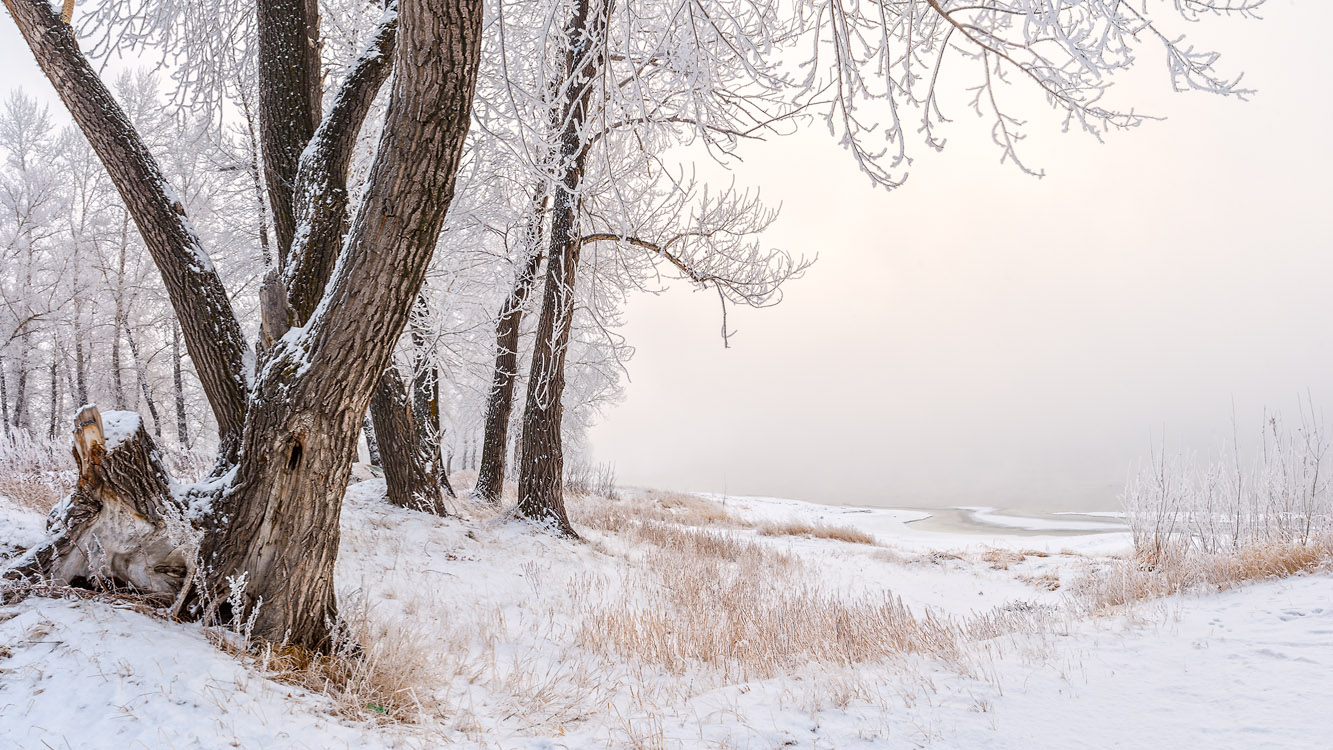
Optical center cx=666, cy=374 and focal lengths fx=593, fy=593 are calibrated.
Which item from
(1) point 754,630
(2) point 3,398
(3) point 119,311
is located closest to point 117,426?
(1) point 754,630

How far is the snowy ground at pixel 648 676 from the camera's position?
Answer: 2084 millimetres

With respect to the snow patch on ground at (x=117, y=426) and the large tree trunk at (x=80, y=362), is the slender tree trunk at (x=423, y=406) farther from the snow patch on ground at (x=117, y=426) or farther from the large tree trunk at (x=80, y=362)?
the large tree trunk at (x=80, y=362)

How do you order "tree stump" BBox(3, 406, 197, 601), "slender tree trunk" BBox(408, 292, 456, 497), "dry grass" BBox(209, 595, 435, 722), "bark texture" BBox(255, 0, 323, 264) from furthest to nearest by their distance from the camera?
"slender tree trunk" BBox(408, 292, 456, 497) < "bark texture" BBox(255, 0, 323, 264) < "tree stump" BBox(3, 406, 197, 601) < "dry grass" BBox(209, 595, 435, 722)

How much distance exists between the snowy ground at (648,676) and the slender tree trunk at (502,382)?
342cm

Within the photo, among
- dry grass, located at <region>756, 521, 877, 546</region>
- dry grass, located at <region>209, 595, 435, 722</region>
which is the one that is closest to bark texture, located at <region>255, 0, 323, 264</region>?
dry grass, located at <region>209, 595, 435, 722</region>

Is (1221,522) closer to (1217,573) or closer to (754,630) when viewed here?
(1217,573)

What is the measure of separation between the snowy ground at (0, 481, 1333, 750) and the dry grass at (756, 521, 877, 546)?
702 cm

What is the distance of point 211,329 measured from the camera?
11.4ft

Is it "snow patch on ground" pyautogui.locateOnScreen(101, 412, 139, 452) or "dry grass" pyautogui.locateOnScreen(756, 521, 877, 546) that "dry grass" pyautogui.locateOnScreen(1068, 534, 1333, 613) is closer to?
"snow patch on ground" pyautogui.locateOnScreen(101, 412, 139, 452)

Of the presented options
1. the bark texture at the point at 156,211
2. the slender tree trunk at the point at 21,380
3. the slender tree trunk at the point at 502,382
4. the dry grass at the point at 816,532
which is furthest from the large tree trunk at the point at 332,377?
the slender tree trunk at the point at 21,380

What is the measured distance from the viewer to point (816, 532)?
12.7m

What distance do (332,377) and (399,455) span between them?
434 centimetres

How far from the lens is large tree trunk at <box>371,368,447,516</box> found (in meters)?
6.53

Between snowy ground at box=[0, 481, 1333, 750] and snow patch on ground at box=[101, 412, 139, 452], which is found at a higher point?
snow patch on ground at box=[101, 412, 139, 452]
